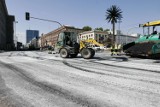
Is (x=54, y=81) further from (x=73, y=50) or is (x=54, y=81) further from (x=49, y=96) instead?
(x=73, y=50)

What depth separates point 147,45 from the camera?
19.8 metres

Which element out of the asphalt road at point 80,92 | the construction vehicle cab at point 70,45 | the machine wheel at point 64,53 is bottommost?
the asphalt road at point 80,92

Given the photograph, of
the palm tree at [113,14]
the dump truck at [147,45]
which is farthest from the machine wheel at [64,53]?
the palm tree at [113,14]

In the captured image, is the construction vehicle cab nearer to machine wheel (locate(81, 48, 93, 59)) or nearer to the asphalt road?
machine wheel (locate(81, 48, 93, 59))

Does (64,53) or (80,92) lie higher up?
(64,53)

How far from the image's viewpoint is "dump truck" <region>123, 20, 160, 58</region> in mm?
19078

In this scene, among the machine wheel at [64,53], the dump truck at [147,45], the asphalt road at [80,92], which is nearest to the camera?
the asphalt road at [80,92]

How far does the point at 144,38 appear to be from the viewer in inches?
803

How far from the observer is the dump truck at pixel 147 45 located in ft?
62.6

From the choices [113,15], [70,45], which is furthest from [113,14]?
[70,45]

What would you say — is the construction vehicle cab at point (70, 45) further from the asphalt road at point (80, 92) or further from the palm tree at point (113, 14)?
the palm tree at point (113, 14)

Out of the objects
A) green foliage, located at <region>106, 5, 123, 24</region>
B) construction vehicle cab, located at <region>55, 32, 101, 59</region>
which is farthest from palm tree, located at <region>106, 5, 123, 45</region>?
construction vehicle cab, located at <region>55, 32, 101, 59</region>

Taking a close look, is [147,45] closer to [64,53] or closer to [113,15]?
[64,53]

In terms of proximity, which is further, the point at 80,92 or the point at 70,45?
the point at 70,45
